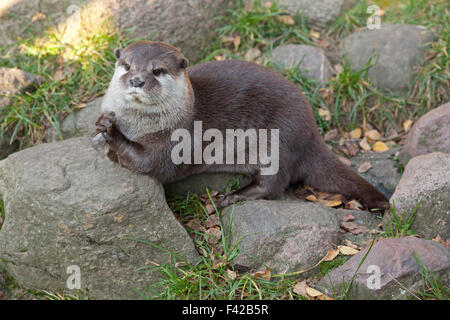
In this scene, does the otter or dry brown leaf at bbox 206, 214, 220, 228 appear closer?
the otter

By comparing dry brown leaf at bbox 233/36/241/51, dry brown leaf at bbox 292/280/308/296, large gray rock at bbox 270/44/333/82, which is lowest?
dry brown leaf at bbox 292/280/308/296

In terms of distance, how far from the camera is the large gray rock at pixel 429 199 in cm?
225

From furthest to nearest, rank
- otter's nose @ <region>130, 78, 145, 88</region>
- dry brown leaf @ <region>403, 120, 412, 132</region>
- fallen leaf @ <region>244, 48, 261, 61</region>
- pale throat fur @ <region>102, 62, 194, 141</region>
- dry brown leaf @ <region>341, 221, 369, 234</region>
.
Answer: fallen leaf @ <region>244, 48, 261, 61</region>
dry brown leaf @ <region>403, 120, 412, 132</region>
dry brown leaf @ <region>341, 221, 369, 234</region>
pale throat fur @ <region>102, 62, 194, 141</region>
otter's nose @ <region>130, 78, 145, 88</region>

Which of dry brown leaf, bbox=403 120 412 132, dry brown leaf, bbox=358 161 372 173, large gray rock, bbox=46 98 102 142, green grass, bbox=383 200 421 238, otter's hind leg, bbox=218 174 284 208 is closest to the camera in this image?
green grass, bbox=383 200 421 238

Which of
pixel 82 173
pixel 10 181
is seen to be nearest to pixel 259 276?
pixel 82 173

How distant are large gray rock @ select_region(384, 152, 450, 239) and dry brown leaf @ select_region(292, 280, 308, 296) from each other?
1.79 ft

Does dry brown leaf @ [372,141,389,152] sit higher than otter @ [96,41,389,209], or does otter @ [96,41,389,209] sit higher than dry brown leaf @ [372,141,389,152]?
otter @ [96,41,389,209]

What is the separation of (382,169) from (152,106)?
57.0 inches

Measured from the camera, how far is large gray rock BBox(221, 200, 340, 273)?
2.23m

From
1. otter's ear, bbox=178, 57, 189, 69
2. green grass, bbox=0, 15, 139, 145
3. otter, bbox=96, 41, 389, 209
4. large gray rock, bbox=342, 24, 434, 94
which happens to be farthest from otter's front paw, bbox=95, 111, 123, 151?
large gray rock, bbox=342, 24, 434, 94

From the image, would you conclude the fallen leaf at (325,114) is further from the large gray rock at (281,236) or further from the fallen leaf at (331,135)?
the large gray rock at (281,236)

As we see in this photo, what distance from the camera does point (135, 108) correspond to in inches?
87.5

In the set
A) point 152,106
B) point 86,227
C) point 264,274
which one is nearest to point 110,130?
point 152,106

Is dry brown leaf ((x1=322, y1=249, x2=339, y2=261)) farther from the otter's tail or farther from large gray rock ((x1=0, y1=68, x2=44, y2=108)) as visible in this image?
large gray rock ((x1=0, y1=68, x2=44, y2=108))
